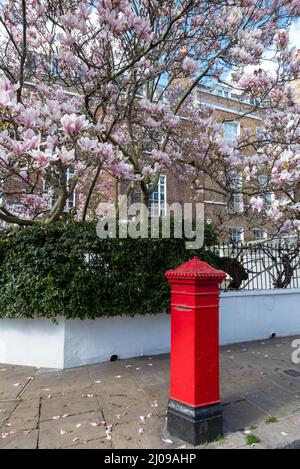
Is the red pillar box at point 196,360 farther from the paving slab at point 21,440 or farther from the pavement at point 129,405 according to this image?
the paving slab at point 21,440

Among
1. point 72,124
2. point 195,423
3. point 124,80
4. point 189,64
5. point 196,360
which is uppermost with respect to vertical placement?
point 124,80

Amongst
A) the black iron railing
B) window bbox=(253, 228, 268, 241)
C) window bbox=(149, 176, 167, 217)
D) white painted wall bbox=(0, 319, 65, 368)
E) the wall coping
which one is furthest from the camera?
window bbox=(149, 176, 167, 217)

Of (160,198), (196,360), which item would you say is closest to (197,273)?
(196,360)

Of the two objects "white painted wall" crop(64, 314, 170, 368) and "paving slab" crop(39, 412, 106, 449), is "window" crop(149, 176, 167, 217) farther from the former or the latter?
"paving slab" crop(39, 412, 106, 449)

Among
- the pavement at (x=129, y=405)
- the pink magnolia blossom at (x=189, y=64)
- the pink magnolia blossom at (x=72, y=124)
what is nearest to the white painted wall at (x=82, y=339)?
the pavement at (x=129, y=405)

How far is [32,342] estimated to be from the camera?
18.1 ft

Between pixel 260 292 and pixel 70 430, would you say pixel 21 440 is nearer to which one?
pixel 70 430

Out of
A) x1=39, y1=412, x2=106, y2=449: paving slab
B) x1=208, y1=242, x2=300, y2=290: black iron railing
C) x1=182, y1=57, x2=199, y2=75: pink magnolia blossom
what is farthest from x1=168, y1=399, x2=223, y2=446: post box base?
x1=182, y1=57, x2=199, y2=75: pink magnolia blossom

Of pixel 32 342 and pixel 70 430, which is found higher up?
pixel 32 342

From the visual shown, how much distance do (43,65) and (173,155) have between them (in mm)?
3210

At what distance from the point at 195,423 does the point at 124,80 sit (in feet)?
19.5

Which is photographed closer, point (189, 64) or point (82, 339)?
point (189, 64)

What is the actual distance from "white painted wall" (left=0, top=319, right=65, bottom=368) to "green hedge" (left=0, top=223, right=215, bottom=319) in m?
0.25

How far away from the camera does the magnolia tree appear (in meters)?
3.71
